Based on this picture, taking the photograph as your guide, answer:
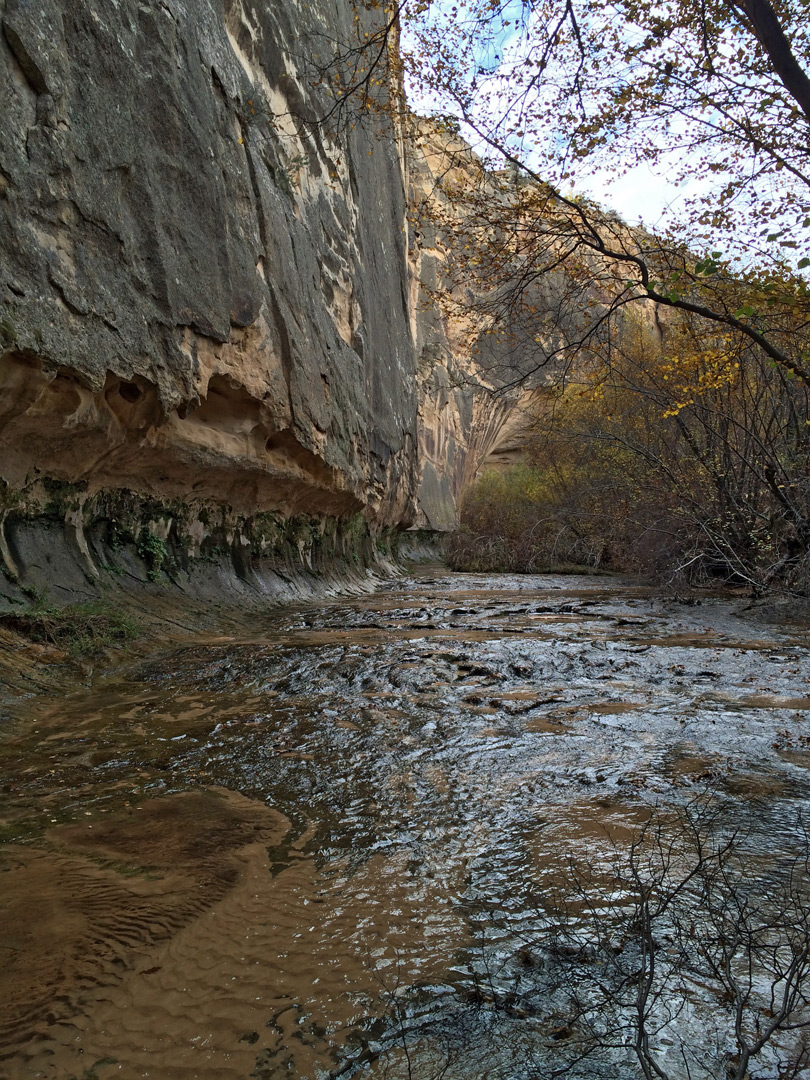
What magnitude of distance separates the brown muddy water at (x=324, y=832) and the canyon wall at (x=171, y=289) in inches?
78.8

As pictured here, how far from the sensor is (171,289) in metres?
5.93

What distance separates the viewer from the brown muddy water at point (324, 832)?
4.52 feet

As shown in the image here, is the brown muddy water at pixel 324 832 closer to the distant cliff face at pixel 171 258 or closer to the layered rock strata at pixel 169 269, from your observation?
the layered rock strata at pixel 169 269

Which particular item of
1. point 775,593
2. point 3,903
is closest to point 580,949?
point 3,903

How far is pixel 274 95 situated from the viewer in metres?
8.70

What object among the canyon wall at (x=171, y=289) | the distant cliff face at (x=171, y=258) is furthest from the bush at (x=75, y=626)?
the distant cliff face at (x=171, y=258)

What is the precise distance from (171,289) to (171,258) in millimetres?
286

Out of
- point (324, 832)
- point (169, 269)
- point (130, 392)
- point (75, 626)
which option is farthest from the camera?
point (169, 269)

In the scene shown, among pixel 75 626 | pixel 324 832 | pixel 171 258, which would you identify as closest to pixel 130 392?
pixel 171 258

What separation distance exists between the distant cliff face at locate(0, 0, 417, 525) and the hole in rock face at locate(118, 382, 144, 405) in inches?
0.5

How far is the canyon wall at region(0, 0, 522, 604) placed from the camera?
462cm

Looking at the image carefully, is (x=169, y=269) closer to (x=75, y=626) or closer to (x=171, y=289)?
(x=171, y=289)

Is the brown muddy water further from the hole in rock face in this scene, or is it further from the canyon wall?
the hole in rock face

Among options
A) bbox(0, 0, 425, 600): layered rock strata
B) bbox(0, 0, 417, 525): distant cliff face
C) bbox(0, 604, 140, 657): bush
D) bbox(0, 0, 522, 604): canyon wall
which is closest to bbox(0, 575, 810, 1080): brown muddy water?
bbox(0, 604, 140, 657): bush
